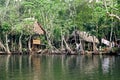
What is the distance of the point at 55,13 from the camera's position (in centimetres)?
5088

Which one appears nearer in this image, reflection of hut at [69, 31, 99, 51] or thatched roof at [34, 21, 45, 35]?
thatched roof at [34, 21, 45, 35]

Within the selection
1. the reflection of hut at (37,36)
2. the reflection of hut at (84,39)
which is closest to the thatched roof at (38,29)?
the reflection of hut at (37,36)

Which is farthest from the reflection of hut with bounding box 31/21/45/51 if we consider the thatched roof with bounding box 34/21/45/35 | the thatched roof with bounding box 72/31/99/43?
the thatched roof with bounding box 72/31/99/43

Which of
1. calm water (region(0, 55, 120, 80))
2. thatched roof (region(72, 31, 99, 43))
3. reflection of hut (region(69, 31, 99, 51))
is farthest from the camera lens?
thatched roof (region(72, 31, 99, 43))

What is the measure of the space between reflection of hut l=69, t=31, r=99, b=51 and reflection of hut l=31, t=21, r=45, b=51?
491 cm

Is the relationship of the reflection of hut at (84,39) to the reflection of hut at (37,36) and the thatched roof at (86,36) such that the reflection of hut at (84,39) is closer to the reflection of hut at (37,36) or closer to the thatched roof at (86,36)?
the thatched roof at (86,36)

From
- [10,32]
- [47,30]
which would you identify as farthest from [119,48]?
[10,32]

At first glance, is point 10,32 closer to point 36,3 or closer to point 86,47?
point 36,3

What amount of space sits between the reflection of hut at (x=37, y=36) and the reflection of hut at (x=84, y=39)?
4.91 meters

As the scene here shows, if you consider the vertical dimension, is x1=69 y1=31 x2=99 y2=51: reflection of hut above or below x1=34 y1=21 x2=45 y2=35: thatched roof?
below

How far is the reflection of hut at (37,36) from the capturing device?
2086 inches

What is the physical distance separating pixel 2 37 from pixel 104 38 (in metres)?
16.9

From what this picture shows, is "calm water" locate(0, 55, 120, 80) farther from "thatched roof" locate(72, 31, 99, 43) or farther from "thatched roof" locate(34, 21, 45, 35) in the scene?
"thatched roof" locate(72, 31, 99, 43)

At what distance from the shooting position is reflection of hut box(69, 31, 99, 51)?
55.2 metres
